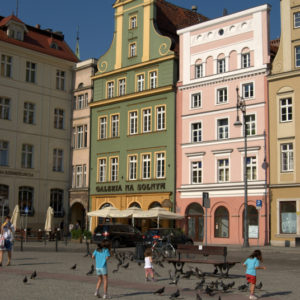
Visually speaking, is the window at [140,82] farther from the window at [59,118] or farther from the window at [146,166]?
the window at [59,118]

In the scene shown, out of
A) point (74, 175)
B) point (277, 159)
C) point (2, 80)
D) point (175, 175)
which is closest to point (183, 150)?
point (175, 175)

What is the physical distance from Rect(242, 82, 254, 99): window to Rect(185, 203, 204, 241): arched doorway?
8.83m

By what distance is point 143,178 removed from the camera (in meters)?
45.1

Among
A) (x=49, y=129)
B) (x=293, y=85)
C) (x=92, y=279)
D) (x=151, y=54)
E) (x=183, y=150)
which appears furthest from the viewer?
(x=49, y=129)

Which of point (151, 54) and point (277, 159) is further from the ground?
point (151, 54)

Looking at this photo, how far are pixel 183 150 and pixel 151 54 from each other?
880 centimetres

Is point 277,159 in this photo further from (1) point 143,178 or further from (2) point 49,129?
(2) point 49,129

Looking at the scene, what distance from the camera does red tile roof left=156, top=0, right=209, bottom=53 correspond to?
4788 cm

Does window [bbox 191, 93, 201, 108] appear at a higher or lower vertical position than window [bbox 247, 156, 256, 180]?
higher

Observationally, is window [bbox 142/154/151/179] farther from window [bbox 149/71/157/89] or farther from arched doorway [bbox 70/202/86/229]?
arched doorway [bbox 70/202/86/229]

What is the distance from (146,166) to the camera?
45.3 meters

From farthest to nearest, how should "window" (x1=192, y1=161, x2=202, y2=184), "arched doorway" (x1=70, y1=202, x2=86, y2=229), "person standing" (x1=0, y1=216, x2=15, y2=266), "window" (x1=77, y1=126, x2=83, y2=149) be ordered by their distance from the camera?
"arched doorway" (x1=70, y1=202, x2=86, y2=229) → "window" (x1=77, y1=126, x2=83, y2=149) → "window" (x1=192, y1=161, x2=202, y2=184) → "person standing" (x1=0, y1=216, x2=15, y2=266)

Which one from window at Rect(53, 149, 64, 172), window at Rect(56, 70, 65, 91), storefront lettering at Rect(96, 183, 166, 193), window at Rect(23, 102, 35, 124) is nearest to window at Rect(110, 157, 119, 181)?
storefront lettering at Rect(96, 183, 166, 193)

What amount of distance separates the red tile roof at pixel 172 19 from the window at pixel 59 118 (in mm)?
12619
